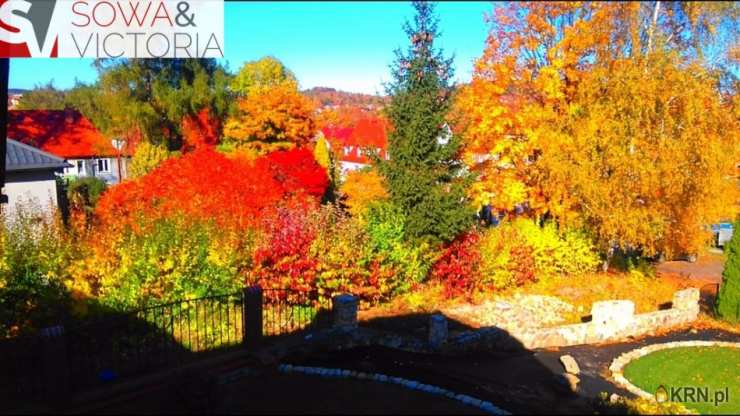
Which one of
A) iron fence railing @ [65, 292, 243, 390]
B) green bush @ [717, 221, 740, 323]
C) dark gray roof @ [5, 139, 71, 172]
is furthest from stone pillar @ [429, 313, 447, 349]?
dark gray roof @ [5, 139, 71, 172]

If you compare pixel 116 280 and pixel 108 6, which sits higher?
pixel 108 6

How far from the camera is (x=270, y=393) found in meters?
9.13

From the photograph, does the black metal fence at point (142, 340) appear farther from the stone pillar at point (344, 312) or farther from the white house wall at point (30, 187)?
the white house wall at point (30, 187)

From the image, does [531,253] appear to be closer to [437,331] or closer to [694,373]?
[694,373]

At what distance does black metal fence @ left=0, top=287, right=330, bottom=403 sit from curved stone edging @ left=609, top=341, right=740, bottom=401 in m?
6.89

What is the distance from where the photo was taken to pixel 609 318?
14.6 metres

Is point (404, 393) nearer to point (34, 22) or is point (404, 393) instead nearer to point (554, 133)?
point (554, 133)

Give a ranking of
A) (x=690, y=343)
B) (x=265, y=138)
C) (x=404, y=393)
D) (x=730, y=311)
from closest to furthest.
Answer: (x=404, y=393), (x=690, y=343), (x=730, y=311), (x=265, y=138)

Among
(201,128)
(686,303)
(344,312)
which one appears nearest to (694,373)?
(686,303)

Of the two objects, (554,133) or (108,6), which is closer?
(108,6)

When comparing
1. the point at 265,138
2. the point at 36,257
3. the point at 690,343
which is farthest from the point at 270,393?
the point at 265,138

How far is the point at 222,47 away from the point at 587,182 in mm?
11860

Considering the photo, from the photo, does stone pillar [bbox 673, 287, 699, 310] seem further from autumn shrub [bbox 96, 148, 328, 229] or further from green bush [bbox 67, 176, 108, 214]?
green bush [bbox 67, 176, 108, 214]

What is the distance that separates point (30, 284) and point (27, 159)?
37.0ft
